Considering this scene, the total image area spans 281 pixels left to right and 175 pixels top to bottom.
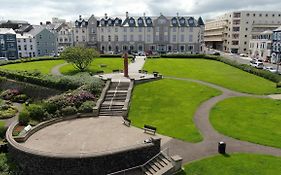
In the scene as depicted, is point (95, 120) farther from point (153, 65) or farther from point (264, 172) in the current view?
point (153, 65)

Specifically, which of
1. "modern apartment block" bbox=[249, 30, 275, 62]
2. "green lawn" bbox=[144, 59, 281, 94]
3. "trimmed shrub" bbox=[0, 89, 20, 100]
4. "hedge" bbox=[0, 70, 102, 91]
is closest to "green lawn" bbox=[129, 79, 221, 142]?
"green lawn" bbox=[144, 59, 281, 94]

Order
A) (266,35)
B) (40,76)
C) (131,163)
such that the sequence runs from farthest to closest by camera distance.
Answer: (266,35) < (40,76) < (131,163)

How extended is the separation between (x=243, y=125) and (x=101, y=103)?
49.6 feet

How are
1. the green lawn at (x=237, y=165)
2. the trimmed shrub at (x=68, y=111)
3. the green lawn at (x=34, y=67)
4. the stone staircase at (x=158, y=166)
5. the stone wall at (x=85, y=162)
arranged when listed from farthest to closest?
the green lawn at (x=34, y=67) → the trimmed shrub at (x=68, y=111) → the stone staircase at (x=158, y=166) → the stone wall at (x=85, y=162) → the green lawn at (x=237, y=165)

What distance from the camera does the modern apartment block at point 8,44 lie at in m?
84.8

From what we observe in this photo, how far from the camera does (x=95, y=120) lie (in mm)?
28797

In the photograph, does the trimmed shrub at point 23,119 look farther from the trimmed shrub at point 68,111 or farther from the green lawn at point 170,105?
the green lawn at point 170,105

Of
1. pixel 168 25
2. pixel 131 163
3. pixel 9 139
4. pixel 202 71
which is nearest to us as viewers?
pixel 131 163

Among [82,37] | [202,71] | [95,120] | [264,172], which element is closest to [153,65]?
[202,71]

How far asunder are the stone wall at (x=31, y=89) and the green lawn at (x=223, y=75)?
19.8 metres

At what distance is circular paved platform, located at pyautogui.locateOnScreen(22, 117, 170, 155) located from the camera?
846 inches

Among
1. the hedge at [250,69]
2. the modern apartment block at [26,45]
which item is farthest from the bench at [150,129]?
the modern apartment block at [26,45]

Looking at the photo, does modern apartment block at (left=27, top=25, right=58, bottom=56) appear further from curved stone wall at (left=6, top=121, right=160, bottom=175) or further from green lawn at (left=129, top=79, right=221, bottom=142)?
curved stone wall at (left=6, top=121, right=160, bottom=175)

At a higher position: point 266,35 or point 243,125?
point 266,35
